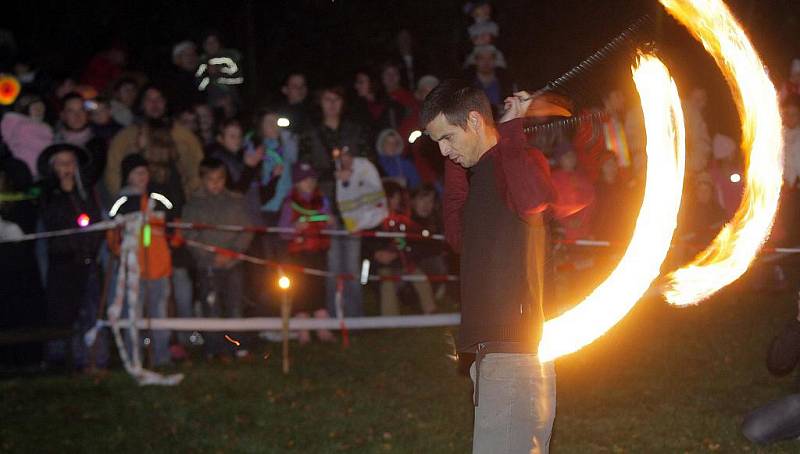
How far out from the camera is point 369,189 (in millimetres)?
12305

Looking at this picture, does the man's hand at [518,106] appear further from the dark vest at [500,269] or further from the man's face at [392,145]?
the man's face at [392,145]

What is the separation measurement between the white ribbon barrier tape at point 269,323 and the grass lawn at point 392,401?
25 cm

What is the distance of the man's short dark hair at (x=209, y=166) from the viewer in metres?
11.2

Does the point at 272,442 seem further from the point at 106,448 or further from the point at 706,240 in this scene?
the point at 706,240

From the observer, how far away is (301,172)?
11867mm

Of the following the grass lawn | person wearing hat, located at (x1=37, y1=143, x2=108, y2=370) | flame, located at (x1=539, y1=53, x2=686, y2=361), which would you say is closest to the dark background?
person wearing hat, located at (x1=37, y1=143, x2=108, y2=370)

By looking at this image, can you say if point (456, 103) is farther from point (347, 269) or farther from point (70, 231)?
point (347, 269)

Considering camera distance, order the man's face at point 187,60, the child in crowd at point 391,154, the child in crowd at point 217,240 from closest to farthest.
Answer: the child in crowd at point 217,240, the child in crowd at point 391,154, the man's face at point 187,60

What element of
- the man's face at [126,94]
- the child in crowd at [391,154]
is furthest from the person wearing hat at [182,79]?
the child in crowd at [391,154]

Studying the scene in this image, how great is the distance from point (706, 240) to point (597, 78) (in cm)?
728

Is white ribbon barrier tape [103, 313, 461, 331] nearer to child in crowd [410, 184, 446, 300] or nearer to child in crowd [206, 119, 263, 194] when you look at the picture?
child in crowd [410, 184, 446, 300]

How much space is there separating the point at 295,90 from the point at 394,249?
2.19m

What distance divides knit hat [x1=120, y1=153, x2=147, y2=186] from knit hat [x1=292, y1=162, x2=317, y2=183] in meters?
1.77

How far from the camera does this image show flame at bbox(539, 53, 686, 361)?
5543 mm
